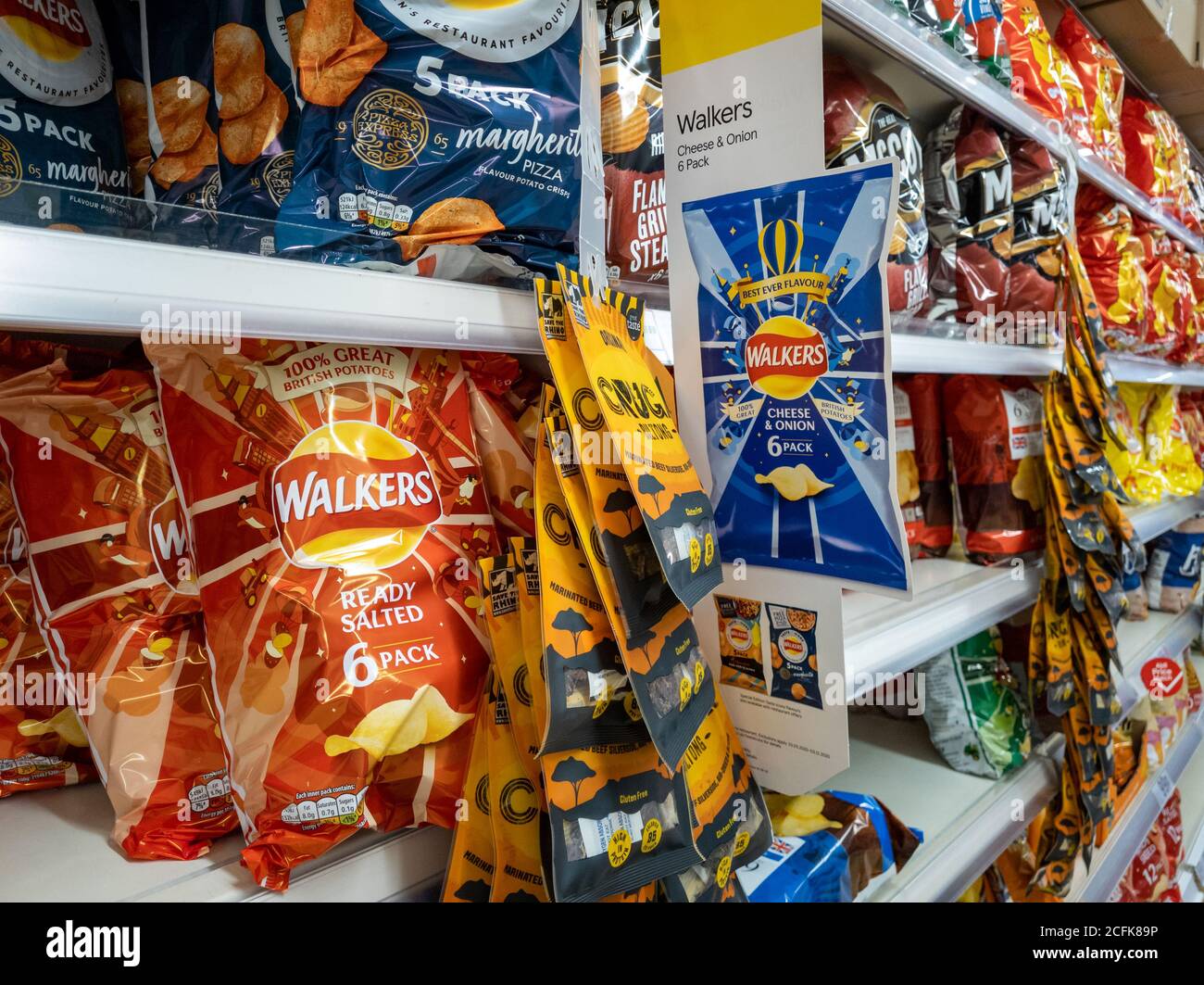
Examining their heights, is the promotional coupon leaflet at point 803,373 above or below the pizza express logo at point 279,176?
below

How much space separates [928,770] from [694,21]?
1.28m

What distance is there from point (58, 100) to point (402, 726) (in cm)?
67

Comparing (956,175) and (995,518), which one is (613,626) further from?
(956,175)

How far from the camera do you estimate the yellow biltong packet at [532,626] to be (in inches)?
22.3

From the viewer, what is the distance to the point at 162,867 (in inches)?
22.9

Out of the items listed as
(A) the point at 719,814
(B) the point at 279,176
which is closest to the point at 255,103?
(B) the point at 279,176

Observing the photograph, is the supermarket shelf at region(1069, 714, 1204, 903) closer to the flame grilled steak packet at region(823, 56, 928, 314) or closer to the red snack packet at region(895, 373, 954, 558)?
the red snack packet at region(895, 373, 954, 558)

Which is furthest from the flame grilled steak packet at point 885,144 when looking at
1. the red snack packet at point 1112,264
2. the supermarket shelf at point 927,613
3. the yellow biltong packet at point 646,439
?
the red snack packet at point 1112,264

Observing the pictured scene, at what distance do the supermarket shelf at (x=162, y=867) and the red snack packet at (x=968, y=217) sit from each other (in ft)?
4.03

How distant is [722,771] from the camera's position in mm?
695

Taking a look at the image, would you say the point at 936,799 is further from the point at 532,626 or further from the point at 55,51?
the point at 55,51

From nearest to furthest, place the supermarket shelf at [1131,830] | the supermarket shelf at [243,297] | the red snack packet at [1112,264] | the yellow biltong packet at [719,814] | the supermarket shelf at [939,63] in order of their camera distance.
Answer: the supermarket shelf at [243,297] → the yellow biltong packet at [719,814] → the supermarket shelf at [939,63] → the supermarket shelf at [1131,830] → the red snack packet at [1112,264]

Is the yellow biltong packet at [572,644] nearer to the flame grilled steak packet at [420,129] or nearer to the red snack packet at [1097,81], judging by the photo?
the flame grilled steak packet at [420,129]
